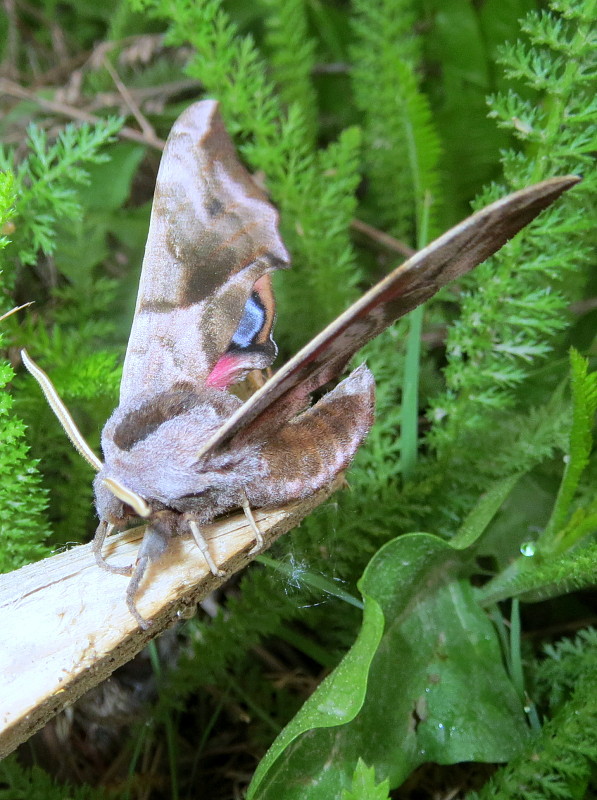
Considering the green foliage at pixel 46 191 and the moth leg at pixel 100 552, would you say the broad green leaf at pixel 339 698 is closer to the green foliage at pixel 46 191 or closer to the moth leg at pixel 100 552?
the moth leg at pixel 100 552

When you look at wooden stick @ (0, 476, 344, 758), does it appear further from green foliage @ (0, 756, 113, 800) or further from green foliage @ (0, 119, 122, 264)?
green foliage @ (0, 119, 122, 264)

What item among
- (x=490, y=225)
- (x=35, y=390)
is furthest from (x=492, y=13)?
(x=35, y=390)

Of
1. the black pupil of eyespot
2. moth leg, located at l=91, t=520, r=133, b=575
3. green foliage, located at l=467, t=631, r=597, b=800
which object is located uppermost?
the black pupil of eyespot

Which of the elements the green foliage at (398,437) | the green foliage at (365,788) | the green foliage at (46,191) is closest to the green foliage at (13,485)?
the green foliage at (398,437)

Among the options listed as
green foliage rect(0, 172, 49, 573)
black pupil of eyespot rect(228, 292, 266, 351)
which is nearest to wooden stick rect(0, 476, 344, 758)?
green foliage rect(0, 172, 49, 573)

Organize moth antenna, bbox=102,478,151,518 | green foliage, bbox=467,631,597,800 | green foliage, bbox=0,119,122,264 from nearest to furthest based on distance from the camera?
moth antenna, bbox=102,478,151,518 → green foliage, bbox=467,631,597,800 → green foliage, bbox=0,119,122,264

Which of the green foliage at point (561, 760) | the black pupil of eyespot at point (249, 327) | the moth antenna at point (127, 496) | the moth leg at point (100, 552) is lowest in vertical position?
the green foliage at point (561, 760)

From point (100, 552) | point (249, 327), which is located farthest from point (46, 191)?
point (100, 552)
